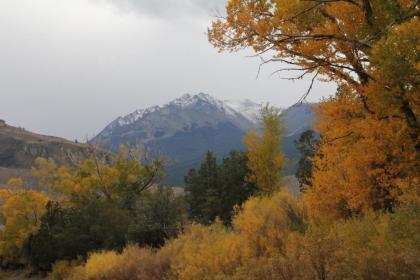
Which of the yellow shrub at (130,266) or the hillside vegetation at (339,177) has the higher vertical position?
the hillside vegetation at (339,177)

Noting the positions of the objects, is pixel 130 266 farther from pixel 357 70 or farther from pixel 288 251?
pixel 357 70

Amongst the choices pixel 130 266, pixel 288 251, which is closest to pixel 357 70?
pixel 288 251

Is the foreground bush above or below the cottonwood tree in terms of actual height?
below

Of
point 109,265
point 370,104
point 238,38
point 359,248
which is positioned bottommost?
point 109,265

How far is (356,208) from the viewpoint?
14.8 meters

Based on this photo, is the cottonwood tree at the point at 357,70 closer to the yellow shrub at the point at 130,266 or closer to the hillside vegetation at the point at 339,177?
the hillside vegetation at the point at 339,177

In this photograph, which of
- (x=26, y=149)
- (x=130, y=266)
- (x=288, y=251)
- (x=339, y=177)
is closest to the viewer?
(x=288, y=251)

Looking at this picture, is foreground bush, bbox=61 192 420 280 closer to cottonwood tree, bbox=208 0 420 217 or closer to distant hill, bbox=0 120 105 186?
cottonwood tree, bbox=208 0 420 217

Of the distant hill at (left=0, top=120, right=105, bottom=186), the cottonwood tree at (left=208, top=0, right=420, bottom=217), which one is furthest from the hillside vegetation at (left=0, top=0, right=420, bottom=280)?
the distant hill at (left=0, top=120, right=105, bottom=186)

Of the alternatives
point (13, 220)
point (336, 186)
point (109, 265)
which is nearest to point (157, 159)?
point (13, 220)

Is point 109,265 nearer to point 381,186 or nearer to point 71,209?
point 381,186

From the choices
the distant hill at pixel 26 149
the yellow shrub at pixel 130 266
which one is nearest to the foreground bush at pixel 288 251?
the yellow shrub at pixel 130 266

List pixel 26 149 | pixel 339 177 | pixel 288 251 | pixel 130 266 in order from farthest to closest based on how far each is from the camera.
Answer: pixel 26 149 < pixel 130 266 < pixel 339 177 < pixel 288 251

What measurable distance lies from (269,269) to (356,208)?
615 centimetres
